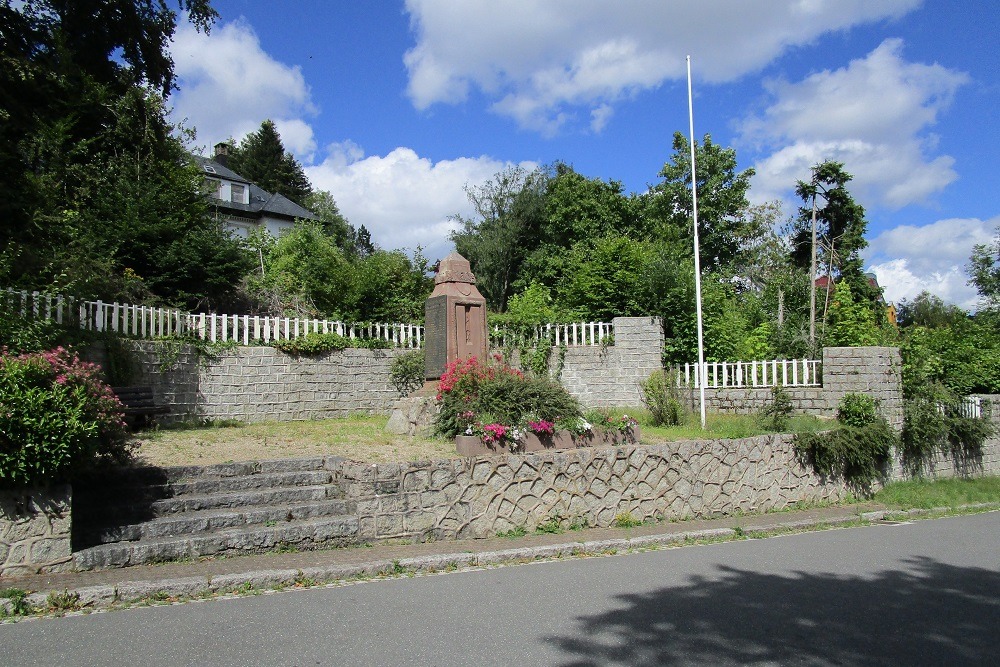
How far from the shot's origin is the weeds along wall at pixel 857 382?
14195 millimetres

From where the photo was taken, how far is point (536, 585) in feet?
21.4

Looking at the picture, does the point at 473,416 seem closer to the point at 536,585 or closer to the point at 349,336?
the point at 536,585

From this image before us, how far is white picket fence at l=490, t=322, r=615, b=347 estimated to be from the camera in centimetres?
1769

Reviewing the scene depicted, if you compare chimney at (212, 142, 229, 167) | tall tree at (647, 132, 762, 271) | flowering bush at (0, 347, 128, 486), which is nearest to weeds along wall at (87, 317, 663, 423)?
flowering bush at (0, 347, 128, 486)

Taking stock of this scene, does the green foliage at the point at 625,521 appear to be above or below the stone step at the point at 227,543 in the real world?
below

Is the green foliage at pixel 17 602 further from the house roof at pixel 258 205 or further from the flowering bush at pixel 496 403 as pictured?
the house roof at pixel 258 205

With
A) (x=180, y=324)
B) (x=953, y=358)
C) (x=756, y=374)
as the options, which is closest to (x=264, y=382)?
(x=180, y=324)

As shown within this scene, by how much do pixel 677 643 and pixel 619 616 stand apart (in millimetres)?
696

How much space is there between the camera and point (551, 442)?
10.2m

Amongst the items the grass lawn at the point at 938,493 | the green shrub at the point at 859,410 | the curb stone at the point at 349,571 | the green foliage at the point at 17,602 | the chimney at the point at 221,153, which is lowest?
the grass lawn at the point at 938,493

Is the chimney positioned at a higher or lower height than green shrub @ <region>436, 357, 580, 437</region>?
higher

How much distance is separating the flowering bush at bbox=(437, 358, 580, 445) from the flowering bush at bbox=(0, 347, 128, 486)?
15.8 ft

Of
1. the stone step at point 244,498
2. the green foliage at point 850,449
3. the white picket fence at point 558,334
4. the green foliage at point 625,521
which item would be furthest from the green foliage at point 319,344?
the green foliage at point 850,449

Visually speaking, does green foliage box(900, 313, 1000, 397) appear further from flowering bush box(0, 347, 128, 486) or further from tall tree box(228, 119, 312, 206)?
tall tree box(228, 119, 312, 206)
